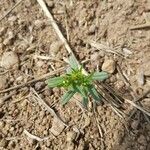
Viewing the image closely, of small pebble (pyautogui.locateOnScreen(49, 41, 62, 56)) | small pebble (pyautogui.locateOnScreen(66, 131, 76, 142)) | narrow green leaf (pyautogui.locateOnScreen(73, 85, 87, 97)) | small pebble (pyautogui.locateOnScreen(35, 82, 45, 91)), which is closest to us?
narrow green leaf (pyautogui.locateOnScreen(73, 85, 87, 97))

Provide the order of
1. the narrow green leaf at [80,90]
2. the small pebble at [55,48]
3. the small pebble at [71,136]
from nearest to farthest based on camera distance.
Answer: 1. the narrow green leaf at [80,90]
2. the small pebble at [71,136]
3. the small pebble at [55,48]

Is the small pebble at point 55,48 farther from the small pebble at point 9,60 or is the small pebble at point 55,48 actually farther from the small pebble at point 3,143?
the small pebble at point 3,143

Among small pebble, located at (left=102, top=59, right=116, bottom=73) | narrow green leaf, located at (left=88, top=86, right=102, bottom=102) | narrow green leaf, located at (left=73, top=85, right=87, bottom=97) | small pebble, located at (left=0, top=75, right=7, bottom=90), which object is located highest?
small pebble, located at (left=0, top=75, right=7, bottom=90)

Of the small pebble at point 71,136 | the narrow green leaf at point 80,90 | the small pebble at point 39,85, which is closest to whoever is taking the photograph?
the narrow green leaf at point 80,90

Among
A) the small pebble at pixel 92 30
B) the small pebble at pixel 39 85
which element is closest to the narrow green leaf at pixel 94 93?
the small pebble at pixel 39 85

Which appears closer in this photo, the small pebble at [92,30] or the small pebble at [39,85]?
the small pebble at [39,85]

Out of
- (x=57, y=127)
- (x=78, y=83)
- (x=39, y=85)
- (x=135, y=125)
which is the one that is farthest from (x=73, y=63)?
(x=135, y=125)

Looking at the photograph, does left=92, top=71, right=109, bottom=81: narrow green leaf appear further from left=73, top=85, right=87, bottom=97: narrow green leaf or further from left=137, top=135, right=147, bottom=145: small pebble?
left=137, top=135, right=147, bottom=145: small pebble

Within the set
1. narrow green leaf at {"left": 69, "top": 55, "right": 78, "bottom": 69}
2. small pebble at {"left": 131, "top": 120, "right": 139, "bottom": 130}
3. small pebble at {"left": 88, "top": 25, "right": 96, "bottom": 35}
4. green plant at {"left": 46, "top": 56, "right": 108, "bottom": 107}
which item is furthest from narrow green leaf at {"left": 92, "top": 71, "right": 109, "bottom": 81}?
small pebble at {"left": 88, "top": 25, "right": 96, "bottom": 35}

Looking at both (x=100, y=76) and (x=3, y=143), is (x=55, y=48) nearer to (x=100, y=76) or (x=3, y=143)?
(x=100, y=76)

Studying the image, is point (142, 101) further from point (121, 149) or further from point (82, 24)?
point (82, 24)
